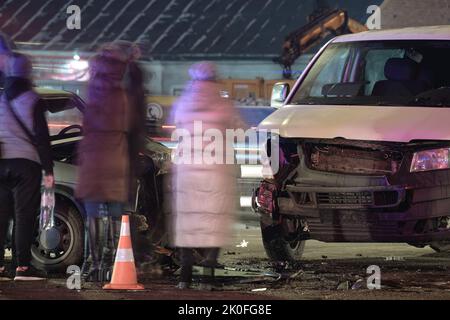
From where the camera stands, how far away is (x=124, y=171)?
32.8 ft

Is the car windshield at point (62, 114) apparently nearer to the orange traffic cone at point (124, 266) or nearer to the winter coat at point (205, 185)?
the winter coat at point (205, 185)

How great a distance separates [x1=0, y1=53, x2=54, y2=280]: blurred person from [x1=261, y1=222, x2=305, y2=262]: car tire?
2.31 meters

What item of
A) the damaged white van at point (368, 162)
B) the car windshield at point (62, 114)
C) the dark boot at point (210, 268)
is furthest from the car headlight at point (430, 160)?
the car windshield at point (62, 114)

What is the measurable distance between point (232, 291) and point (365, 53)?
12.4 feet

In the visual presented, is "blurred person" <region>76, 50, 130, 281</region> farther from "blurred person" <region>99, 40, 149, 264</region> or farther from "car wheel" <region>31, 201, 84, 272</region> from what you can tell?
"car wheel" <region>31, 201, 84, 272</region>

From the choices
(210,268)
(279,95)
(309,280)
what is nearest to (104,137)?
(210,268)

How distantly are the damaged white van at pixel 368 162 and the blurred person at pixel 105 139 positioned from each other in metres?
1.61

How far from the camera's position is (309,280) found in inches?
412

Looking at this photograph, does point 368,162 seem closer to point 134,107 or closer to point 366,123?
point 366,123

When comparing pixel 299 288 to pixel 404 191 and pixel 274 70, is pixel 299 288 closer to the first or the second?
pixel 404 191

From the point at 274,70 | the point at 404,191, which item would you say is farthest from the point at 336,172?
the point at 274,70

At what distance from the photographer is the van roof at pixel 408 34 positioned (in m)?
11.8

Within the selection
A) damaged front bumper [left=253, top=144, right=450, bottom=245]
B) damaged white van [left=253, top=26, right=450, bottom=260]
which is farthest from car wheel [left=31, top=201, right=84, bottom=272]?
damaged front bumper [left=253, top=144, right=450, bottom=245]

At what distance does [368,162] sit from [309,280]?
1.13 metres
